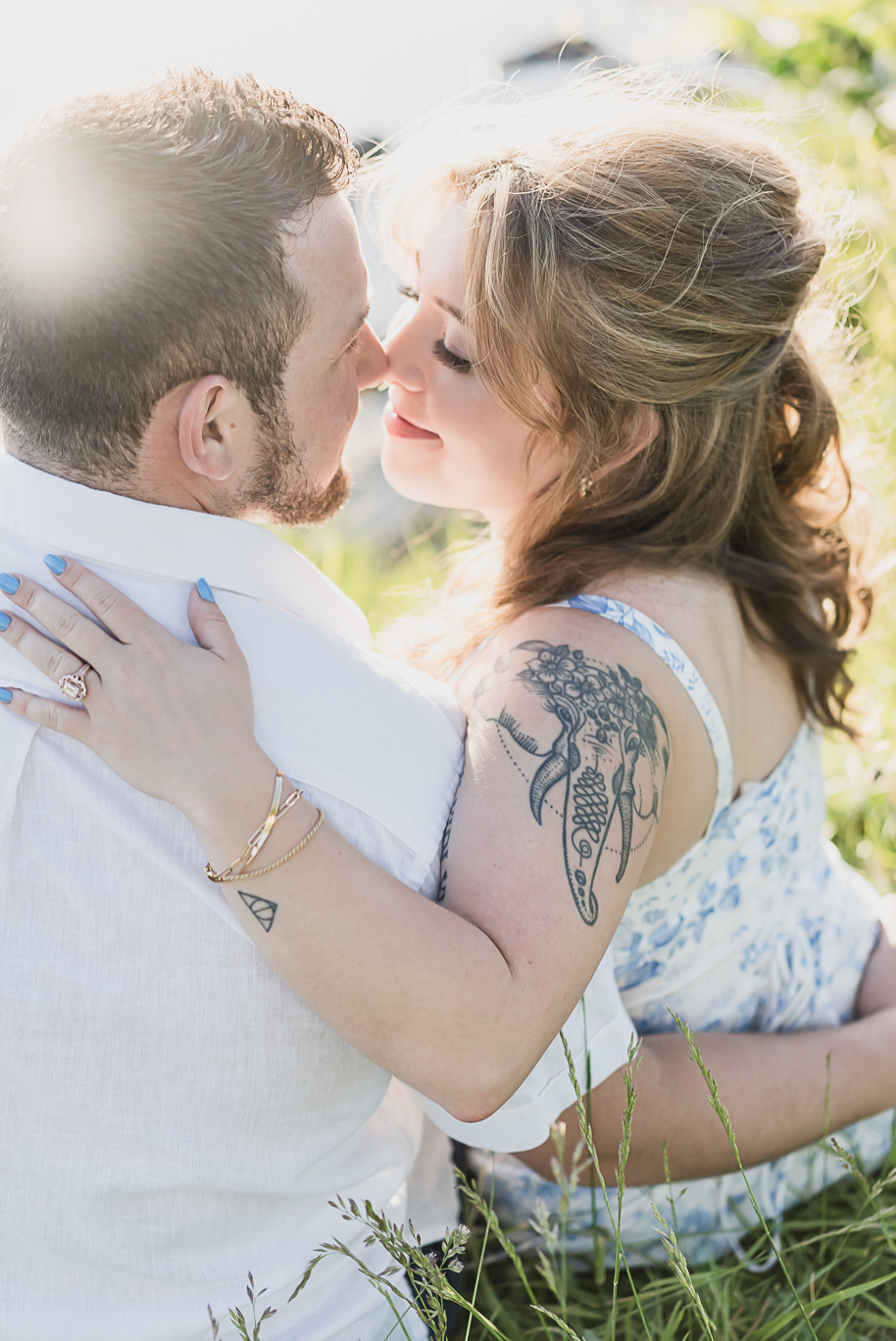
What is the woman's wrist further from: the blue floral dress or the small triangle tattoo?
the blue floral dress

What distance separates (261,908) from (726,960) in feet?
4.47

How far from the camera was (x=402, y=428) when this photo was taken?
2652 millimetres

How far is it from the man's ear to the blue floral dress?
71 centimetres

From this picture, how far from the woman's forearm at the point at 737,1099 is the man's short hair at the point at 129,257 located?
1.50 meters

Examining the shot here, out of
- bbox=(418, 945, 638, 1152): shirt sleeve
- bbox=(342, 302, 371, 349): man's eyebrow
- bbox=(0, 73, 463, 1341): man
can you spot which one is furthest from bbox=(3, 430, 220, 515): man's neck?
bbox=(418, 945, 638, 1152): shirt sleeve

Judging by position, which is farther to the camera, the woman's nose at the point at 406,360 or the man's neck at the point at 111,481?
the woman's nose at the point at 406,360

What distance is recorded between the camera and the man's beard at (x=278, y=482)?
1.98 meters

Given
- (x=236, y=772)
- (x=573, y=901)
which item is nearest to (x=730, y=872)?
(x=573, y=901)

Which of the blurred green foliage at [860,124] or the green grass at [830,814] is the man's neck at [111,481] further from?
the blurred green foliage at [860,124]

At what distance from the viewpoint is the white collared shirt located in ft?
5.15

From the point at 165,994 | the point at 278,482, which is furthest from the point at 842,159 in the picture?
the point at 165,994

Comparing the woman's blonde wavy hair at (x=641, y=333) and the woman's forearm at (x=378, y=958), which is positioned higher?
the woman's blonde wavy hair at (x=641, y=333)

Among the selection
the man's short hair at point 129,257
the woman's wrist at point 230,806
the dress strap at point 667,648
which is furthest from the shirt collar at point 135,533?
the dress strap at point 667,648

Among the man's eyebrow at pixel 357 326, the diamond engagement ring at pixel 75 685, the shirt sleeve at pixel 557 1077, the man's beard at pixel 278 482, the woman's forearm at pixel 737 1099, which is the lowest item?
Result: the woman's forearm at pixel 737 1099
